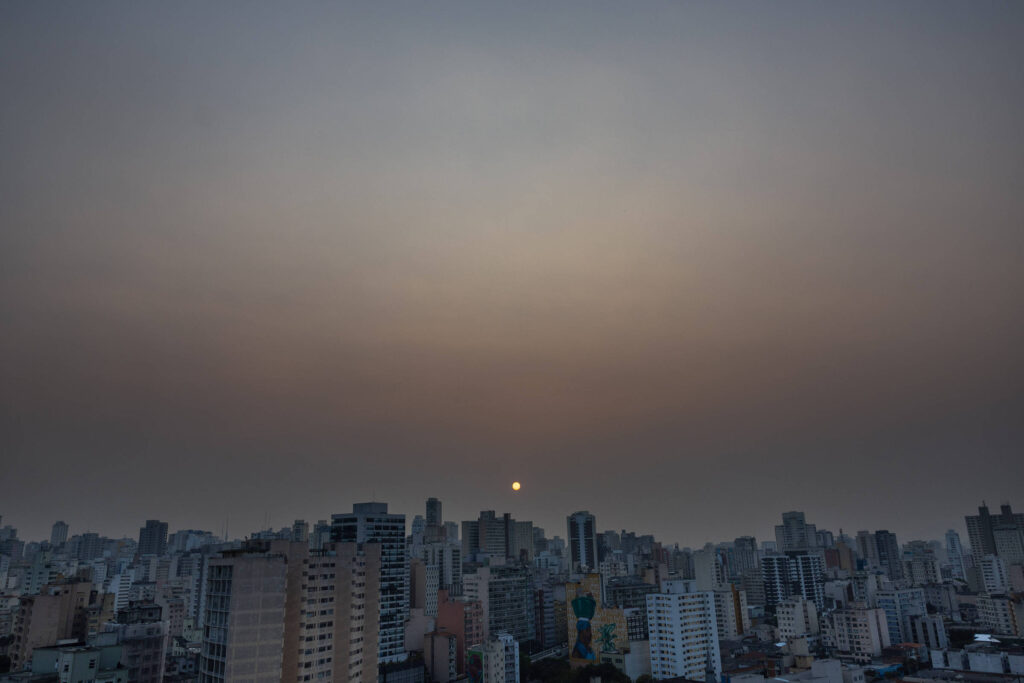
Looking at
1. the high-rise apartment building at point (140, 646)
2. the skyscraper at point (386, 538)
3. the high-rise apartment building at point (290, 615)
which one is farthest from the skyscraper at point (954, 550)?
the high-rise apartment building at point (140, 646)

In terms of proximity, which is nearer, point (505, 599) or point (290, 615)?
point (290, 615)

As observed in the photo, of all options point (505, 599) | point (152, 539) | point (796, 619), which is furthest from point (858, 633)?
point (152, 539)

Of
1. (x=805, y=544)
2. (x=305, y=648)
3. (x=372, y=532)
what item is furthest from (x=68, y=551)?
(x=805, y=544)

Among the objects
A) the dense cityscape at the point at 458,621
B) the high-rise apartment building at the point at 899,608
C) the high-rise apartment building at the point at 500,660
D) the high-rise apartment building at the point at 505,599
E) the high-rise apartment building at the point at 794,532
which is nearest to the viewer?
the dense cityscape at the point at 458,621

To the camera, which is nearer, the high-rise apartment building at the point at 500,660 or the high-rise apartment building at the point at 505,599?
the high-rise apartment building at the point at 500,660

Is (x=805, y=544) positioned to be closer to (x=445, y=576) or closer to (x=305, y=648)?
(x=445, y=576)

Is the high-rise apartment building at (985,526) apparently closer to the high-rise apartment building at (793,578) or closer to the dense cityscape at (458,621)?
the dense cityscape at (458,621)

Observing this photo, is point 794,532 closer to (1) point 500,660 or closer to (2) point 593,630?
(2) point 593,630
